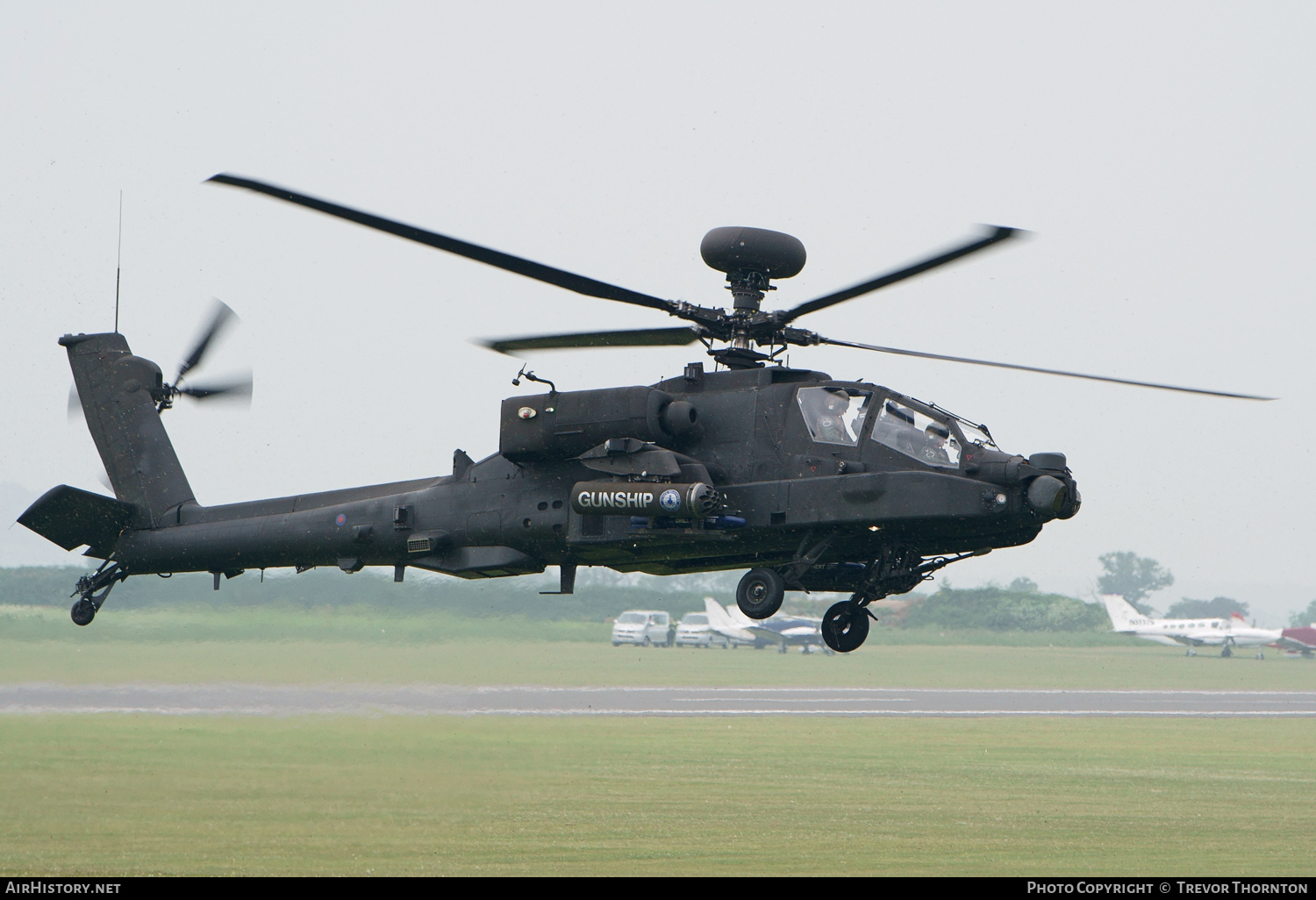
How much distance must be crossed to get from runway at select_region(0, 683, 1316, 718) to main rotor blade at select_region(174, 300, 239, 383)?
9951 millimetres

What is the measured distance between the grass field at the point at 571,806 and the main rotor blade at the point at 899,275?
11937 mm

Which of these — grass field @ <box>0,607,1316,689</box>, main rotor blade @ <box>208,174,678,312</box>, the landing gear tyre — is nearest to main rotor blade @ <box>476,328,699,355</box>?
main rotor blade @ <box>208,174,678,312</box>

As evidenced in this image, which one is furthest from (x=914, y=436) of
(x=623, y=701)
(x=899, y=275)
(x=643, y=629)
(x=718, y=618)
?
(x=718, y=618)

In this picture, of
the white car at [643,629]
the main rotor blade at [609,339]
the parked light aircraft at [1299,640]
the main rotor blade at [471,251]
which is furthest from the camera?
the parked light aircraft at [1299,640]

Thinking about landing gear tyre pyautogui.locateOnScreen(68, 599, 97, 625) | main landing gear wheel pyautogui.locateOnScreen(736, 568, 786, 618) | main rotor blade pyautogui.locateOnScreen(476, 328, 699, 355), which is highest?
main rotor blade pyautogui.locateOnScreen(476, 328, 699, 355)

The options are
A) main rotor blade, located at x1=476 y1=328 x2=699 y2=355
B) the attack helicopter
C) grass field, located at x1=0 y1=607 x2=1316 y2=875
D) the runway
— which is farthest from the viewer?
the runway

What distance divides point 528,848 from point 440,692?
4803 mm

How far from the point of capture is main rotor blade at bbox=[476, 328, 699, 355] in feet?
47.2

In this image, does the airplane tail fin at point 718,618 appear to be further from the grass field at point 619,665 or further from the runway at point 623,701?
the runway at point 623,701

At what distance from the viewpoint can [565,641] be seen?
208ft

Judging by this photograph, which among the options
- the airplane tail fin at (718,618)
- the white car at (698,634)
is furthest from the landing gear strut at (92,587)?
the airplane tail fin at (718,618)

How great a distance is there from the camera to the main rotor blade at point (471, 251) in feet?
36.2

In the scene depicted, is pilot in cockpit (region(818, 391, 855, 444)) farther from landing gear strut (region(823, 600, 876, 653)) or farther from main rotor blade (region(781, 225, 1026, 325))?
landing gear strut (region(823, 600, 876, 653))

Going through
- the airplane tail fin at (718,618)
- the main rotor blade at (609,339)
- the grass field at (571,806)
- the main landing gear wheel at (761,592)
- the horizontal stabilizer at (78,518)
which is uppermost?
the main rotor blade at (609,339)
